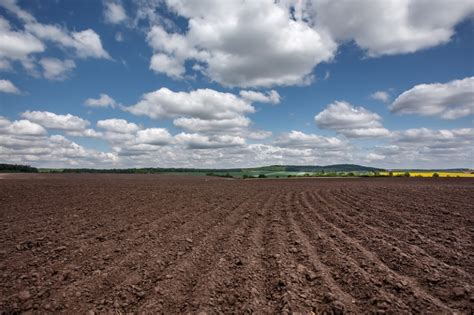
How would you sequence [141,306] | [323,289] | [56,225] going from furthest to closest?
[56,225] → [323,289] → [141,306]

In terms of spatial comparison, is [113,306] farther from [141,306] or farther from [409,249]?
[409,249]

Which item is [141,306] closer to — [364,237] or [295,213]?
[364,237]

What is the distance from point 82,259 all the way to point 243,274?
13.2 ft

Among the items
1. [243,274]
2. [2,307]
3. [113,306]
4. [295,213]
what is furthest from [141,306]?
[295,213]

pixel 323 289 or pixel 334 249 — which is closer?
pixel 323 289

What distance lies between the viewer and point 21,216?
39.9 ft

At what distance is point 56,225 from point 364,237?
11.0 meters

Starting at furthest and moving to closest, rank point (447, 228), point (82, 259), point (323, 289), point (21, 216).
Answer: point (21, 216) < point (447, 228) < point (82, 259) < point (323, 289)

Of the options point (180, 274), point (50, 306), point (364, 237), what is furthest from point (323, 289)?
point (50, 306)

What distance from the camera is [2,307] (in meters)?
4.39

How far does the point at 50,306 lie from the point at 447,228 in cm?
1136

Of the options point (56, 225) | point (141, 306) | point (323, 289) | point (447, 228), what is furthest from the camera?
point (56, 225)

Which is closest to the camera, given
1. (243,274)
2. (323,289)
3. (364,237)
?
(323,289)

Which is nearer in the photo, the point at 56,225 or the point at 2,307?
the point at 2,307
